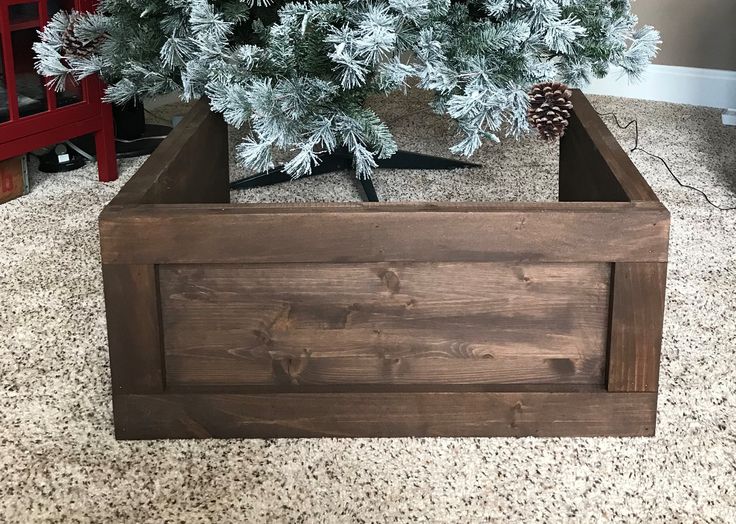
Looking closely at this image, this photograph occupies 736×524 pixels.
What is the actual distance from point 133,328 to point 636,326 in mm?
583

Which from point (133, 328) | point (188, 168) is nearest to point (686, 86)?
point (188, 168)

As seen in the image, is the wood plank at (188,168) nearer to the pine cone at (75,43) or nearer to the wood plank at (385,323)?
the wood plank at (385,323)

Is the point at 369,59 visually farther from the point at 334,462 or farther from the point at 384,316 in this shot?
the point at 334,462

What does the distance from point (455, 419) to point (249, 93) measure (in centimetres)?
54

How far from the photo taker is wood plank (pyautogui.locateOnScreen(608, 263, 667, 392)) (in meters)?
1.03

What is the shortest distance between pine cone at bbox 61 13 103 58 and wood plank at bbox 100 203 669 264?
0.77 metres

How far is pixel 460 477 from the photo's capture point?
3.40 feet

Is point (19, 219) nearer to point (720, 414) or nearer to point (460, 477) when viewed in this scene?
point (460, 477)

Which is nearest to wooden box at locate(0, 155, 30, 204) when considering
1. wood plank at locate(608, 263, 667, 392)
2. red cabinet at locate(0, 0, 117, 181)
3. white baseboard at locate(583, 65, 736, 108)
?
red cabinet at locate(0, 0, 117, 181)

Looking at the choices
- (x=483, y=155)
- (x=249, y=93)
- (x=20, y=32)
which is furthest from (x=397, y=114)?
(x=249, y=93)

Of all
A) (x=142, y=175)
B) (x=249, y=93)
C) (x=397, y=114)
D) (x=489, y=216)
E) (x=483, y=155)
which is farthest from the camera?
(x=397, y=114)

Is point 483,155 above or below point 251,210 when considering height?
below

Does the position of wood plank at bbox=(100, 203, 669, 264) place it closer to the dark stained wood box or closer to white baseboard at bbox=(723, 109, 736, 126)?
the dark stained wood box

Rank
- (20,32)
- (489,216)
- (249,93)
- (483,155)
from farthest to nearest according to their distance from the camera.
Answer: (483,155)
(20,32)
(249,93)
(489,216)
